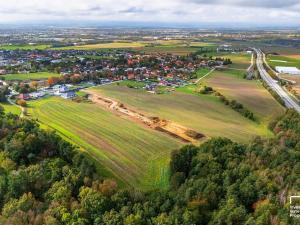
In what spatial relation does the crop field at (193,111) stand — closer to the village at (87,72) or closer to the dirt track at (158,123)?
the dirt track at (158,123)

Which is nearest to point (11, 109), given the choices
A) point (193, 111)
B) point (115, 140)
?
point (115, 140)

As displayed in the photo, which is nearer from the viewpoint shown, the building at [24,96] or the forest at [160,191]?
the forest at [160,191]

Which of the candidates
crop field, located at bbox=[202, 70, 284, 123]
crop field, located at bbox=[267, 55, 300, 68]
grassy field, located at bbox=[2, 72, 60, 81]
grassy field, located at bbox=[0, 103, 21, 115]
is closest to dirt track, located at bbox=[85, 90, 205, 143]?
grassy field, located at bbox=[0, 103, 21, 115]

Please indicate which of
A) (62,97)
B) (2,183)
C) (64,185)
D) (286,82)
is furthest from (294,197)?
(286,82)

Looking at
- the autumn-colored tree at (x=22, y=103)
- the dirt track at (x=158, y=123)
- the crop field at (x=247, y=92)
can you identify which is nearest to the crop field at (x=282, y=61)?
the crop field at (x=247, y=92)

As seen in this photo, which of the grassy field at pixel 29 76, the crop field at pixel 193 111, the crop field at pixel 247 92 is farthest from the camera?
the grassy field at pixel 29 76

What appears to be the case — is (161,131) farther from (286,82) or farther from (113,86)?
(286,82)
